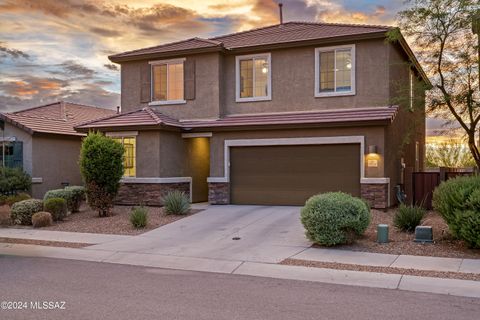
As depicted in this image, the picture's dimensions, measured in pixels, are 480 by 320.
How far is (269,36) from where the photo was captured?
20531 mm

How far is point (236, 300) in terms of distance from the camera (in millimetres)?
7379

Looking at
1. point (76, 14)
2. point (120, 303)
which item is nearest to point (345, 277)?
point (120, 303)

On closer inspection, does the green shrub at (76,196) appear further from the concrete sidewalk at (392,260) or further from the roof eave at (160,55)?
the concrete sidewalk at (392,260)

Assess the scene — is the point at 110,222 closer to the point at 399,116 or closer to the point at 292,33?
the point at 292,33

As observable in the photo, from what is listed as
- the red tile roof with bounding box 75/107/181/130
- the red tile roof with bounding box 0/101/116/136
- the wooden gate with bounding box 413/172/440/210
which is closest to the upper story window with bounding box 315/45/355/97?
the wooden gate with bounding box 413/172/440/210

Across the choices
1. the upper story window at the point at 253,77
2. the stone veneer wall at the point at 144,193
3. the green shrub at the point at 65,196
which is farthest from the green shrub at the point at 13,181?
the upper story window at the point at 253,77

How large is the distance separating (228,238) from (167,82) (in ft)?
34.0

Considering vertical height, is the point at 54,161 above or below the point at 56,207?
above

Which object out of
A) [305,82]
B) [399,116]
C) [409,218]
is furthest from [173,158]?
[409,218]

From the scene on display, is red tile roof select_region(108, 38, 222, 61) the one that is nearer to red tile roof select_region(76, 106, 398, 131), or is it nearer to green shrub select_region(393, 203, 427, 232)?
red tile roof select_region(76, 106, 398, 131)

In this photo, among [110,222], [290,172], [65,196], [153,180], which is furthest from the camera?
[153,180]

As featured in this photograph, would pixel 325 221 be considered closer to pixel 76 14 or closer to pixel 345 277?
pixel 345 277

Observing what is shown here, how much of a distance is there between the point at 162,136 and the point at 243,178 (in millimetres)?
3596

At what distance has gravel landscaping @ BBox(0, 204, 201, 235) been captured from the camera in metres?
14.7
